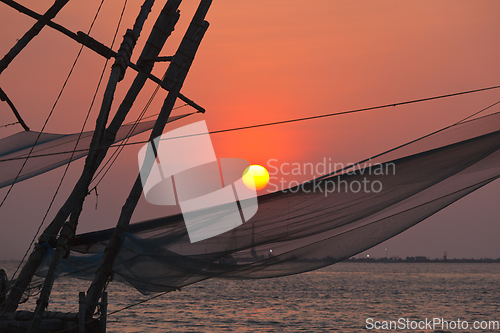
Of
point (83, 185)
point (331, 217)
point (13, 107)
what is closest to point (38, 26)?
point (13, 107)

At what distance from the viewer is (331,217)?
6234 mm

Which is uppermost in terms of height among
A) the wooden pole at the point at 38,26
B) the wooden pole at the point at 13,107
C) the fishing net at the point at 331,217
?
the wooden pole at the point at 38,26

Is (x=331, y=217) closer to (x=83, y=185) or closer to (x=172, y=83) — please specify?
(x=172, y=83)

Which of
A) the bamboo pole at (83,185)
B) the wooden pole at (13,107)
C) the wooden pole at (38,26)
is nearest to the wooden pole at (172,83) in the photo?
the bamboo pole at (83,185)

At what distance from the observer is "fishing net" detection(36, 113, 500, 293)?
5.89m

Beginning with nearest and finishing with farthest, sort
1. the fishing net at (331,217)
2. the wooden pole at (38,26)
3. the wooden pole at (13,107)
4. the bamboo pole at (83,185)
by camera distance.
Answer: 1. the fishing net at (331,217)
2. the bamboo pole at (83,185)
3. the wooden pole at (38,26)
4. the wooden pole at (13,107)

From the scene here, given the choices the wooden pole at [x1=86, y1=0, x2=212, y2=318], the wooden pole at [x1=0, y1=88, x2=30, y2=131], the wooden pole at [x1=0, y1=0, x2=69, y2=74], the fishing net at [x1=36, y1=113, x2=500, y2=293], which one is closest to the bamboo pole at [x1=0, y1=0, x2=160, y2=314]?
the wooden pole at [x1=86, y1=0, x2=212, y2=318]

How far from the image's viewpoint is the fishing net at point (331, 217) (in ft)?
19.3

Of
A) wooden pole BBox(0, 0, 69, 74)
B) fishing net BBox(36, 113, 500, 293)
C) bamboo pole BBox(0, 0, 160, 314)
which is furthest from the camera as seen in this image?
wooden pole BBox(0, 0, 69, 74)

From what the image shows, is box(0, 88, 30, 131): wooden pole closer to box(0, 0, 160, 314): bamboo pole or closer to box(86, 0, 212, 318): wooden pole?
box(0, 0, 160, 314): bamboo pole

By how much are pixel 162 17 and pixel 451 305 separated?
49.1m

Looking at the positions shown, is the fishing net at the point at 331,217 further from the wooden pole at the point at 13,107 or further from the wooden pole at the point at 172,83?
the wooden pole at the point at 13,107

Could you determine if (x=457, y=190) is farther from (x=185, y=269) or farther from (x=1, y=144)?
(x=1, y=144)

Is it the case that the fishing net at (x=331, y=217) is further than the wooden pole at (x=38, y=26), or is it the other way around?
the wooden pole at (x=38, y=26)
